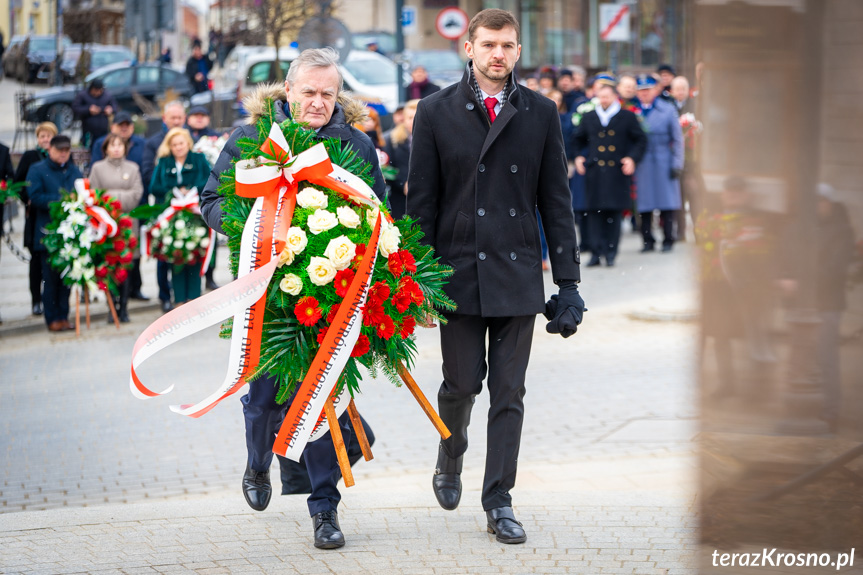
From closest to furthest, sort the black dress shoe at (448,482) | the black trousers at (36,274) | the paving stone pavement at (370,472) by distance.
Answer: the paving stone pavement at (370,472) < the black dress shoe at (448,482) < the black trousers at (36,274)

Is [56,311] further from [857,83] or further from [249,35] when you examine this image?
[249,35]

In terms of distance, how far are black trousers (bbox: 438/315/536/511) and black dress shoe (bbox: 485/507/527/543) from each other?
3cm

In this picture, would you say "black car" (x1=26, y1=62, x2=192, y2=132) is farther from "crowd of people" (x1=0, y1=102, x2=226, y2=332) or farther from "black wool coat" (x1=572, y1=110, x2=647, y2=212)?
"crowd of people" (x1=0, y1=102, x2=226, y2=332)

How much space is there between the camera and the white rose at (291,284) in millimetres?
4480

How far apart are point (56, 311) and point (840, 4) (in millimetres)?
10446

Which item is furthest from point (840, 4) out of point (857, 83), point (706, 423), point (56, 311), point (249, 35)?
point (249, 35)

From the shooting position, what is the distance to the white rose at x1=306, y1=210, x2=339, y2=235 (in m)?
4.51

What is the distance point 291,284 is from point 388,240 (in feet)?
1.38

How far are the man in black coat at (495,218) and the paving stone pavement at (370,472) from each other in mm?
444

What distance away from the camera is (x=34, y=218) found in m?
12.0

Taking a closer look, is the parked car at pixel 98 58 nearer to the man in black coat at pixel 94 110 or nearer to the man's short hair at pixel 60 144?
the man in black coat at pixel 94 110

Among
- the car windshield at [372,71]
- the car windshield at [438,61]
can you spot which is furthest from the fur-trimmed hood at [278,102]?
the car windshield at [438,61]

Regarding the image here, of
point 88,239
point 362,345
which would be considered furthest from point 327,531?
point 88,239

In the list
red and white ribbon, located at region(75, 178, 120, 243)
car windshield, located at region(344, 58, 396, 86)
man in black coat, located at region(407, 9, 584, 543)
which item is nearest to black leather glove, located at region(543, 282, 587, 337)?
man in black coat, located at region(407, 9, 584, 543)
